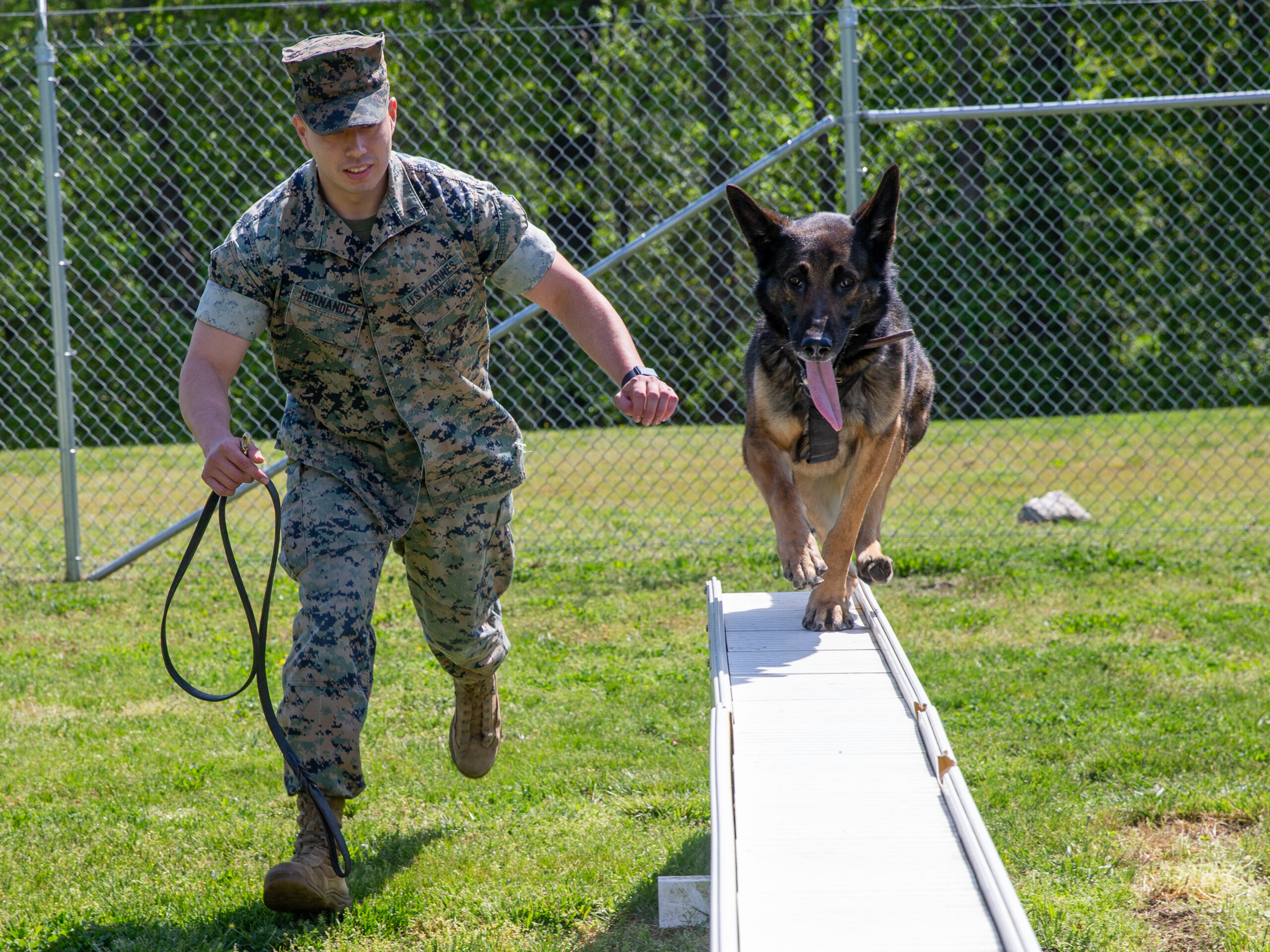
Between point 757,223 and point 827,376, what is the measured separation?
656 mm

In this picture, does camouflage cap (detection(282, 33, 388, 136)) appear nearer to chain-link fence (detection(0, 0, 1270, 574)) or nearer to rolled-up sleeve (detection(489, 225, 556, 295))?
rolled-up sleeve (detection(489, 225, 556, 295))

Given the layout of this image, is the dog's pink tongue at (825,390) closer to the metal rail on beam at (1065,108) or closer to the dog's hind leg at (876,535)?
the dog's hind leg at (876,535)

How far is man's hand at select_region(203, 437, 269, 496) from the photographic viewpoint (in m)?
2.55

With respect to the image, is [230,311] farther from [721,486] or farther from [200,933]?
[721,486]

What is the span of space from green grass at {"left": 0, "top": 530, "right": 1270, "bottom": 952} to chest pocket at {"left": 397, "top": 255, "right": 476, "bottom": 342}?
60.9 inches

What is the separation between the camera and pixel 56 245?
6203mm

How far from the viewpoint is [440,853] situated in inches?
130

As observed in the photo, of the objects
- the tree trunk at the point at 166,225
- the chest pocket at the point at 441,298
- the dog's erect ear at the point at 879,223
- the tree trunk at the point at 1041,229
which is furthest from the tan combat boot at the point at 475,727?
the tree trunk at the point at 1041,229

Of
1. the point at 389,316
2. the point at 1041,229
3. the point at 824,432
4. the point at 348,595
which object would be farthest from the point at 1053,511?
the point at 1041,229

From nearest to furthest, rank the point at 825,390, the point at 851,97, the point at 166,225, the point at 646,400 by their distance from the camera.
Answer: the point at 646,400
the point at 825,390
the point at 851,97
the point at 166,225

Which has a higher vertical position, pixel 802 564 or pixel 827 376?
pixel 827 376

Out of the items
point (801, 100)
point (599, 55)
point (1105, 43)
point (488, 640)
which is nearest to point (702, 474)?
point (801, 100)

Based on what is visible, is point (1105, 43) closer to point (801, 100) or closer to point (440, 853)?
point (801, 100)

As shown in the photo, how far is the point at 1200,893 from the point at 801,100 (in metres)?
7.54
